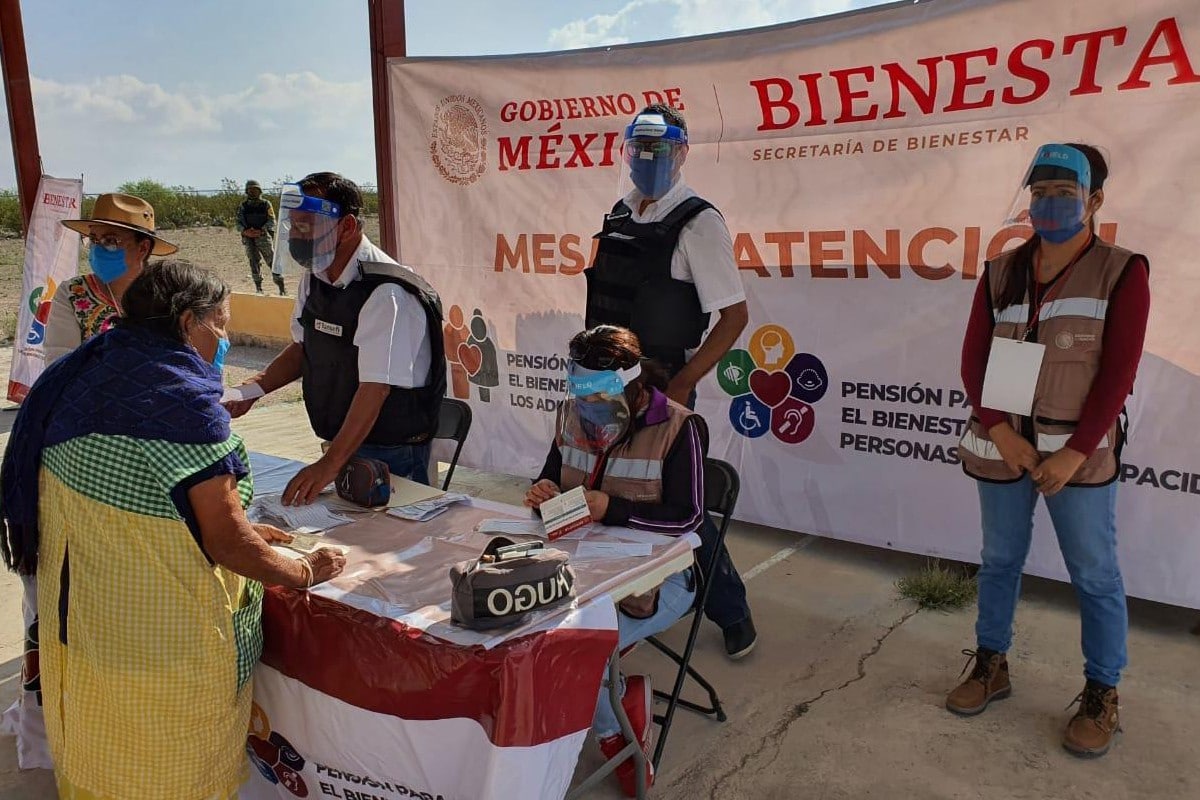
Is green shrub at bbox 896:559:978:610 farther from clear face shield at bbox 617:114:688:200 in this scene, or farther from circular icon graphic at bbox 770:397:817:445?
clear face shield at bbox 617:114:688:200

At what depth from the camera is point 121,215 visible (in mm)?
3068

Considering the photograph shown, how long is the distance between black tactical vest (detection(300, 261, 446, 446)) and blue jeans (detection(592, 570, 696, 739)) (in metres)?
1.03

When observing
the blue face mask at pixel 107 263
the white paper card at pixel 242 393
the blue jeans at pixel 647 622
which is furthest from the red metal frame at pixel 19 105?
the blue jeans at pixel 647 622

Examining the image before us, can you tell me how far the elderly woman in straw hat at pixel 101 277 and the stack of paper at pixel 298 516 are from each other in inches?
36.6

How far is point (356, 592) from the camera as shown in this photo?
2.05 metres

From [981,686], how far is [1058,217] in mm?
1528

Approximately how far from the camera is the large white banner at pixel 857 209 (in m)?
3.27

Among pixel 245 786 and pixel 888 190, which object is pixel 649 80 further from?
pixel 245 786

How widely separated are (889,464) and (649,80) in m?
2.21

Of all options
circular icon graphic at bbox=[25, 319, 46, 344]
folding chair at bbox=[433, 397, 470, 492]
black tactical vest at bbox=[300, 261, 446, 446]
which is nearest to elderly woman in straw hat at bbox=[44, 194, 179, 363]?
black tactical vest at bbox=[300, 261, 446, 446]

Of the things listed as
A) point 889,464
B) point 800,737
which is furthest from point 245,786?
point 889,464

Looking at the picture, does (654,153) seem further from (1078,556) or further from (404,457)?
(1078,556)

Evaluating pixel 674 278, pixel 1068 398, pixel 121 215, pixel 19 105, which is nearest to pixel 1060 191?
pixel 1068 398

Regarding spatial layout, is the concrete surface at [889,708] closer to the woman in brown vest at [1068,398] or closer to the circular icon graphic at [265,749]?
the woman in brown vest at [1068,398]
